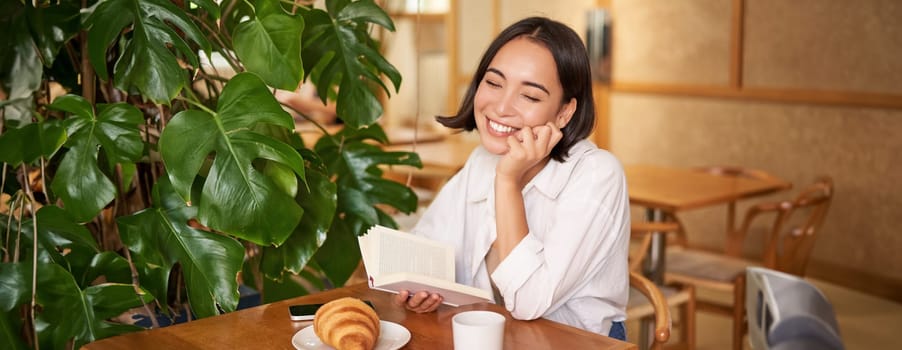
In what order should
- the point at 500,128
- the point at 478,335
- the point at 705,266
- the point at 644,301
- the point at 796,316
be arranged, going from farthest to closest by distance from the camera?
the point at 705,266, the point at 644,301, the point at 500,128, the point at 478,335, the point at 796,316

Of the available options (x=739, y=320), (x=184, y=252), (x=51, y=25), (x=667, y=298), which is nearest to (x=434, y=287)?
(x=184, y=252)

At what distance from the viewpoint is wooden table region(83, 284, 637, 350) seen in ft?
5.67

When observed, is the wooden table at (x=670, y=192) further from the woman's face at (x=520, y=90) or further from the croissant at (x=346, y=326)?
the croissant at (x=346, y=326)

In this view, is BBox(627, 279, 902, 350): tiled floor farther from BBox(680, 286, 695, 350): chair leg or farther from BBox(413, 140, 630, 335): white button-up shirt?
BBox(413, 140, 630, 335): white button-up shirt

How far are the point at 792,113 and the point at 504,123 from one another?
3.94 metres

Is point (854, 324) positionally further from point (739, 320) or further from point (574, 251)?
point (574, 251)

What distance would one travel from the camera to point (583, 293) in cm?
207

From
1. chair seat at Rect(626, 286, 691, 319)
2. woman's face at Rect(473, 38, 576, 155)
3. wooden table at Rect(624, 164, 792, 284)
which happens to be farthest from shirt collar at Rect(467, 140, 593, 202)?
wooden table at Rect(624, 164, 792, 284)

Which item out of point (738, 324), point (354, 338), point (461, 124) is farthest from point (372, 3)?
point (738, 324)

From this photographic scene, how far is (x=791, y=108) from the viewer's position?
5.58 m

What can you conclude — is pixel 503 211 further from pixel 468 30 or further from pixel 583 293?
pixel 468 30

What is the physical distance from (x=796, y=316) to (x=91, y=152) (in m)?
1.34

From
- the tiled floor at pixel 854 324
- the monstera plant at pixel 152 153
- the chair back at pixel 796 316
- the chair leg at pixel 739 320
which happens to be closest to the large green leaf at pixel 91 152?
the monstera plant at pixel 152 153

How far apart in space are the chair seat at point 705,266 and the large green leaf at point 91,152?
2.52 metres
